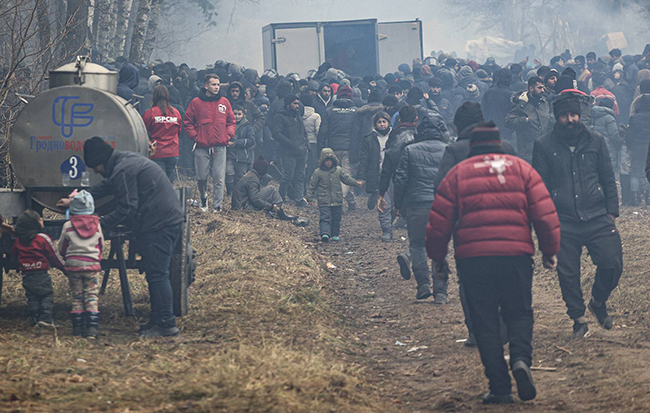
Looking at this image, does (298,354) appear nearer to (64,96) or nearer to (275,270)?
(64,96)

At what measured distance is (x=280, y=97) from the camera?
59.9 feet

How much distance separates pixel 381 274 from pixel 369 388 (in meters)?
5.31

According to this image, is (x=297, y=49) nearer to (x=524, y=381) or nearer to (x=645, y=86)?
(x=645, y=86)

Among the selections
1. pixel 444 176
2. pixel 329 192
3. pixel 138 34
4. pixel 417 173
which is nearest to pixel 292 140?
pixel 329 192

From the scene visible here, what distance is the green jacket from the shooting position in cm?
1396

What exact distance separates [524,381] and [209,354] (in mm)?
2425

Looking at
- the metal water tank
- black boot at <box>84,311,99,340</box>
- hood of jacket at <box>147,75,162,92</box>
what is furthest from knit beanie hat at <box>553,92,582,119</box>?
hood of jacket at <box>147,75,162,92</box>

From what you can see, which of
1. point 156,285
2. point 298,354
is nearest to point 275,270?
point 156,285

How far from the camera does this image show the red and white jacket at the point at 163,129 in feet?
38.9

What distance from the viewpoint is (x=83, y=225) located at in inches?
279

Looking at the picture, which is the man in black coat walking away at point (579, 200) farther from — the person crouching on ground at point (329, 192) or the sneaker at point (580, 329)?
the person crouching on ground at point (329, 192)

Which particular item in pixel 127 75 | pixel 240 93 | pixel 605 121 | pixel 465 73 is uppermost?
pixel 465 73

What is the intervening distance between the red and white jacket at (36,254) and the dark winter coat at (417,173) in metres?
3.88

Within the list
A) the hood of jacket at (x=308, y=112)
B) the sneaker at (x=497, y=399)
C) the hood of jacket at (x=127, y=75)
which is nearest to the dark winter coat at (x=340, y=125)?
the hood of jacket at (x=308, y=112)
